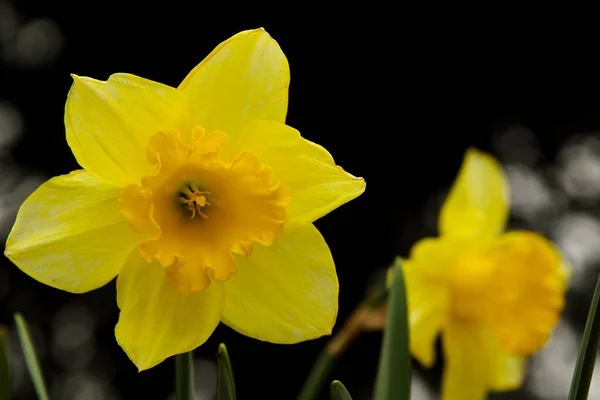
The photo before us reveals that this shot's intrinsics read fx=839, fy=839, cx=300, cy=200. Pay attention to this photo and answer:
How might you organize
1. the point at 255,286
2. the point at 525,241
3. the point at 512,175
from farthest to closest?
the point at 512,175, the point at 525,241, the point at 255,286

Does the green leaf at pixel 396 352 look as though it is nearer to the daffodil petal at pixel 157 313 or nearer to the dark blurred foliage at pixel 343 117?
the daffodil petal at pixel 157 313

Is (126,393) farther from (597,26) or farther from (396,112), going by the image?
(597,26)

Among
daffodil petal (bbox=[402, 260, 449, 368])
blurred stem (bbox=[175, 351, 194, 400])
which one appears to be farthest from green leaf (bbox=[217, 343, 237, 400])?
daffodil petal (bbox=[402, 260, 449, 368])

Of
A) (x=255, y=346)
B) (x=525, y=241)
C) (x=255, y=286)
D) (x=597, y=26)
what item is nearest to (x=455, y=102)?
(x=597, y=26)

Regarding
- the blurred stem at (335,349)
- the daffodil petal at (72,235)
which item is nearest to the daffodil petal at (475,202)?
the blurred stem at (335,349)

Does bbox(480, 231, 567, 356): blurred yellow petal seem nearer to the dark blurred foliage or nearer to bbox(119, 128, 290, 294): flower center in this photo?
bbox(119, 128, 290, 294): flower center

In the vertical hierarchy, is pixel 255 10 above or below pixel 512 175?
above

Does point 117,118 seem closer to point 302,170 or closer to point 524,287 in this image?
point 302,170
